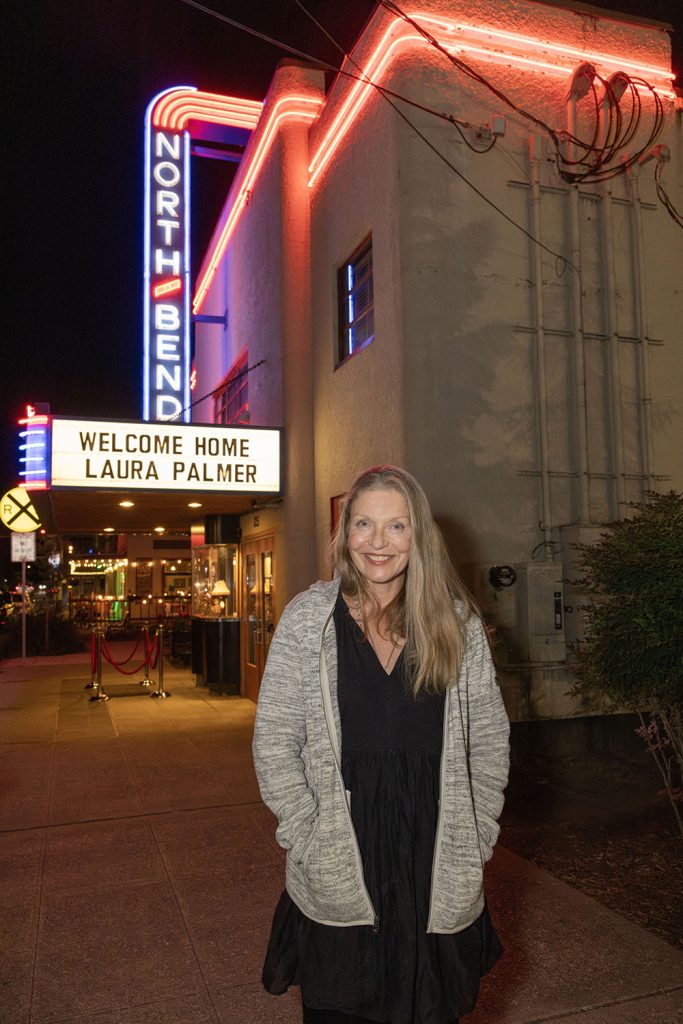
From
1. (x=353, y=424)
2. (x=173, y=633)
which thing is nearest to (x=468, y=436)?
(x=353, y=424)

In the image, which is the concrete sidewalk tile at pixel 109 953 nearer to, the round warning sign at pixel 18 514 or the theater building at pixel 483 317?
the theater building at pixel 483 317

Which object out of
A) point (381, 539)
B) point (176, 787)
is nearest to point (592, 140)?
point (176, 787)

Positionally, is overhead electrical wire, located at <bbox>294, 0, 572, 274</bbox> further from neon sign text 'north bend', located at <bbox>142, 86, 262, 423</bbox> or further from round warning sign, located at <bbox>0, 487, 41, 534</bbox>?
round warning sign, located at <bbox>0, 487, 41, 534</bbox>

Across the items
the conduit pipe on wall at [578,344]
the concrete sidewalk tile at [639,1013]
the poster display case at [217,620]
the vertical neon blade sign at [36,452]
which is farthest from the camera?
the poster display case at [217,620]

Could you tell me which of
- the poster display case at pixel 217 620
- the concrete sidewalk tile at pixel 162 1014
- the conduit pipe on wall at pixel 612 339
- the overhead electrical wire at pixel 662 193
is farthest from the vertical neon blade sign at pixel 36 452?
the overhead electrical wire at pixel 662 193

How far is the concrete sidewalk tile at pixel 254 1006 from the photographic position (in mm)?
3387

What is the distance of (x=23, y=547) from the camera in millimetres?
16953

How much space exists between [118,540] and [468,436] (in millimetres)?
32841

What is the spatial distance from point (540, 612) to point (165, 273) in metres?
9.02

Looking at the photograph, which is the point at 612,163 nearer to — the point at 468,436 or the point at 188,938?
the point at 468,436

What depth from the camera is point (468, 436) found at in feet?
27.3

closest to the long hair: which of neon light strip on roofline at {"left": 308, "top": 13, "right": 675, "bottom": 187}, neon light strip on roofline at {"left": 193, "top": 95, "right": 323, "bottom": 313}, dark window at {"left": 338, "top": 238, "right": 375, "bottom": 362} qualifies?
dark window at {"left": 338, "top": 238, "right": 375, "bottom": 362}

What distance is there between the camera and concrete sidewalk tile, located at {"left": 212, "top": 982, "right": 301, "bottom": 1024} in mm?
3387

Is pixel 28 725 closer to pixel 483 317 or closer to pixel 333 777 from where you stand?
pixel 483 317
